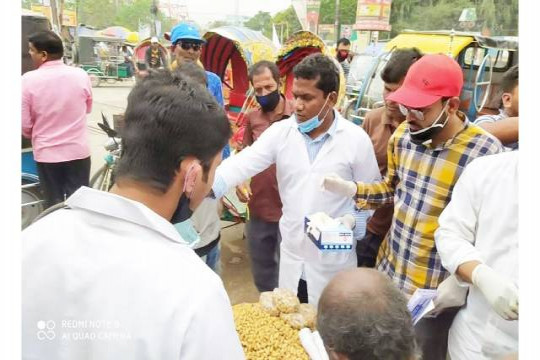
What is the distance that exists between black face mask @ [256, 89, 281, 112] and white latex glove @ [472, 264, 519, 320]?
205 centimetres

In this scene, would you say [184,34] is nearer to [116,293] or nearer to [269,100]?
[269,100]

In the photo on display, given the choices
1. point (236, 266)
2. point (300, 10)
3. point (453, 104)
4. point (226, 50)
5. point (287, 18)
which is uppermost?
point (287, 18)

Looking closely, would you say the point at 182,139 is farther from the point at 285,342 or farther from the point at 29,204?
the point at 29,204

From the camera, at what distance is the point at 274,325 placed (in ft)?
5.79

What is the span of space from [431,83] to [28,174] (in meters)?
3.79

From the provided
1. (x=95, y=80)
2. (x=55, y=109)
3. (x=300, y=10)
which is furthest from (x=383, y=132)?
(x=95, y=80)

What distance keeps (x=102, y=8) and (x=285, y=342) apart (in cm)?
5096

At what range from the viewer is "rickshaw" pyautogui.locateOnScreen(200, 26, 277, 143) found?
7.21 metres

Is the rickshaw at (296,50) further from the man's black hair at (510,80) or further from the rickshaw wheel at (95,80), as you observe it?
the rickshaw wheel at (95,80)

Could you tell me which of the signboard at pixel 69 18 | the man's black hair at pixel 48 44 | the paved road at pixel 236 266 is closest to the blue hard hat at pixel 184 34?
the paved road at pixel 236 266

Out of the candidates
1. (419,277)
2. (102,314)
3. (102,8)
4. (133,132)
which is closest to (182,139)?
(133,132)

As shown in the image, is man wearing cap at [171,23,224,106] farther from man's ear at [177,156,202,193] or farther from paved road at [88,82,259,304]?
man's ear at [177,156,202,193]

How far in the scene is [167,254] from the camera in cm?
92

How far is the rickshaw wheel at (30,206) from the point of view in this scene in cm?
405
